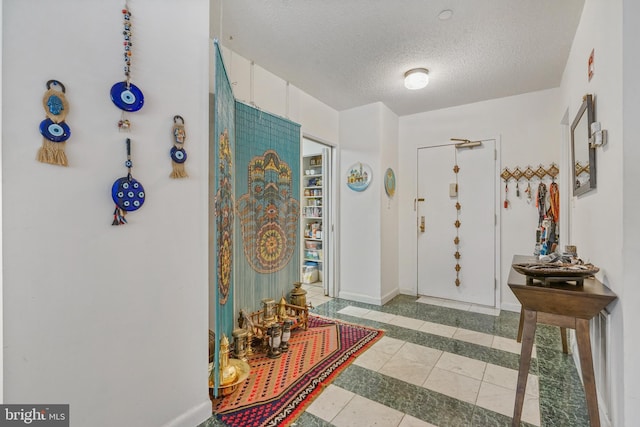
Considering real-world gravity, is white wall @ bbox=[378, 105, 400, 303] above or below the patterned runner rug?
above

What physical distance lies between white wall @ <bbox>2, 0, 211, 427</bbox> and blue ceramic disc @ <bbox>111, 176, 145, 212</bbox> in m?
0.03

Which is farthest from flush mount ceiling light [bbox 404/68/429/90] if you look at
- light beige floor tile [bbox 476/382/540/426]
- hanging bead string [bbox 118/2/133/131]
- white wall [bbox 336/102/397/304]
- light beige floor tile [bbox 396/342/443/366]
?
light beige floor tile [bbox 476/382/540/426]

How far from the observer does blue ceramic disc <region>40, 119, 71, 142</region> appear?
3.34 ft

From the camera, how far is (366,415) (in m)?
1.62

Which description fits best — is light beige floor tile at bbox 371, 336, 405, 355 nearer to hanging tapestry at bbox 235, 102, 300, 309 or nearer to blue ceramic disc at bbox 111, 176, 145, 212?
hanging tapestry at bbox 235, 102, 300, 309

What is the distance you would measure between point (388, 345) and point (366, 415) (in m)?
0.91

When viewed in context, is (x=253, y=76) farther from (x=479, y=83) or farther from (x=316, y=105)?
(x=479, y=83)

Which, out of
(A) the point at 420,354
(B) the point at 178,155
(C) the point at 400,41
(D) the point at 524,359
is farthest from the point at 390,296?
(B) the point at 178,155

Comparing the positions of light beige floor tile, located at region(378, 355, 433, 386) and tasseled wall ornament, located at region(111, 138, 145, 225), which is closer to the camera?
tasseled wall ornament, located at region(111, 138, 145, 225)

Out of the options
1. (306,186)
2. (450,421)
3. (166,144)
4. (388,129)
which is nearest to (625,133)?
(450,421)

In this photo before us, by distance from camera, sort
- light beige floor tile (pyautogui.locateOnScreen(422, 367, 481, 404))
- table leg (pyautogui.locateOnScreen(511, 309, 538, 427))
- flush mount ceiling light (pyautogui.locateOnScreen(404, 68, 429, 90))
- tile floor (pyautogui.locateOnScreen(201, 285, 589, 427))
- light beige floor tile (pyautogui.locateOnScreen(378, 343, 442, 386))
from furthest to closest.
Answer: flush mount ceiling light (pyautogui.locateOnScreen(404, 68, 429, 90)), light beige floor tile (pyautogui.locateOnScreen(378, 343, 442, 386)), light beige floor tile (pyautogui.locateOnScreen(422, 367, 481, 404)), tile floor (pyautogui.locateOnScreen(201, 285, 589, 427)), table leg (pyautogui.locateOnScreen(511, 309, 538, 427))

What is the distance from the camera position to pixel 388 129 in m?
3.79

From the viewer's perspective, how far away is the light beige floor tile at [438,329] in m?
2.71

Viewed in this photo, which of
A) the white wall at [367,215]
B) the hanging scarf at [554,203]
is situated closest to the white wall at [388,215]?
the white wall at [367,215]
